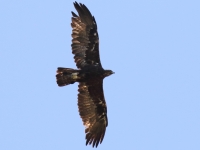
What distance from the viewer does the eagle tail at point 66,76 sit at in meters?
23.4

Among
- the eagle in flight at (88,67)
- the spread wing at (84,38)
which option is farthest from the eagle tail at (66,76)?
the spread wing at (84,38)

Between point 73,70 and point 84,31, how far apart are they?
1.47m

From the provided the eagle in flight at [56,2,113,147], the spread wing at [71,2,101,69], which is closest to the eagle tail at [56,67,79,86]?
the eagle in flight at [56,2,113,147]

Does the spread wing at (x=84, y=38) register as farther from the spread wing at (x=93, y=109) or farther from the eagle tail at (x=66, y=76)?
the spread wing at (x=93, y=109)

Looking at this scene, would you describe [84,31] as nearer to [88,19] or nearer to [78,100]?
[88,19]

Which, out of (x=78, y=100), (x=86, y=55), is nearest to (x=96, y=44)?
(x=86, y=55)

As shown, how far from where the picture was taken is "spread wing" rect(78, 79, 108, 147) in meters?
24.0

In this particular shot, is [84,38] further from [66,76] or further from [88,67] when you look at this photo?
[66,76]

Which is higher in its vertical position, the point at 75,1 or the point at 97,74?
the point at 75,1

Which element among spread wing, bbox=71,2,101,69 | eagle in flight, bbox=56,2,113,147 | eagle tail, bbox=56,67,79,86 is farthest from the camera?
spread wing, bbox=71,2,101,69

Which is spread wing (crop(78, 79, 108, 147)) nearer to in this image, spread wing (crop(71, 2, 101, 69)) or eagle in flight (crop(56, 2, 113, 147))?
eagle in flight (crop(56, 2, 113, 147))

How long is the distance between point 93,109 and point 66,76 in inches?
71.2

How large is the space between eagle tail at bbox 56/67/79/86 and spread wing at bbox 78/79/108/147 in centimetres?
63

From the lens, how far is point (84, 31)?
2405 cm
